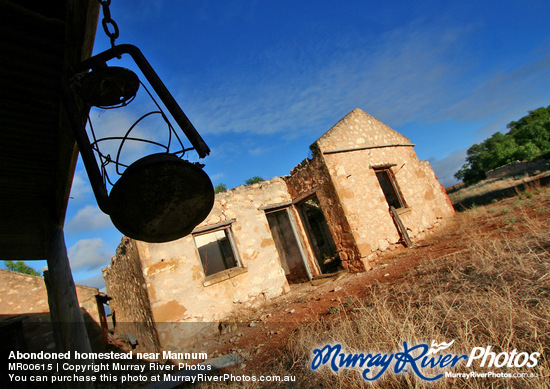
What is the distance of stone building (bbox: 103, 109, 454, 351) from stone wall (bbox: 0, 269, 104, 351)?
951 millimetres

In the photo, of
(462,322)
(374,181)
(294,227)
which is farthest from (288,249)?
(462,322)

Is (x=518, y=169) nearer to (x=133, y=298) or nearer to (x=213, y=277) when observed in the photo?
(x=213, y=277)

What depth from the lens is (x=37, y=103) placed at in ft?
6.68

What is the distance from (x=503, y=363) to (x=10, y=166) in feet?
15.9

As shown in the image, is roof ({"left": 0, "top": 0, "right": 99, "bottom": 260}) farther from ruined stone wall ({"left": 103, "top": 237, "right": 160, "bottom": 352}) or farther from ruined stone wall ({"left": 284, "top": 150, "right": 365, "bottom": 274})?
ruined stone wall ({"left": 284, "top": 150, "right": 365, "bottom": 274})

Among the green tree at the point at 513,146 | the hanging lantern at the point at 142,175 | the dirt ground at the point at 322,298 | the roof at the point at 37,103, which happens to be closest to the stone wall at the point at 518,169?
the green tree at the point at 513,146

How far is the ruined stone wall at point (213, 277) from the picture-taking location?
6.16m

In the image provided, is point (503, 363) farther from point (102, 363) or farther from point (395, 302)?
point (102, 363)

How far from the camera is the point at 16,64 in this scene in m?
1.68

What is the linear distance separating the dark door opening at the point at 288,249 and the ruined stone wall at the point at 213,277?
181 centimetres

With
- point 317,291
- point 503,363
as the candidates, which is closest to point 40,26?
point 503,363

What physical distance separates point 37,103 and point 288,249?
9342 millimetres

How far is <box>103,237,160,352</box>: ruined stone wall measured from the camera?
641cm

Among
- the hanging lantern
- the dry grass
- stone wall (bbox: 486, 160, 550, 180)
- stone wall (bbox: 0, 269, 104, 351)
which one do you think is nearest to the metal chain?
the hanging lantern
